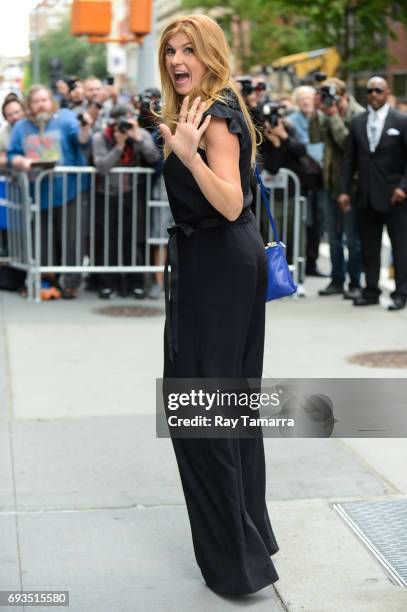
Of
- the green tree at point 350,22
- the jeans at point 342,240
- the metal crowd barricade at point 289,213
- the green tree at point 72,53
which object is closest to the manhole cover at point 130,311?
the metal crowd barricade at point 289,213

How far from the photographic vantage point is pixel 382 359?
8570 millimetres

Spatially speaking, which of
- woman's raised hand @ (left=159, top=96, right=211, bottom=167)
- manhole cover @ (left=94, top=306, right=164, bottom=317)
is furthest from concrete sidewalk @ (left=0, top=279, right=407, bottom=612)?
woman's raised hand @ (left=159, top=96, right=211, bottom=167)

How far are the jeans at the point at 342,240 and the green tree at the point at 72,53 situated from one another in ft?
227

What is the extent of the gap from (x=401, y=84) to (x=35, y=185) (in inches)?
1102

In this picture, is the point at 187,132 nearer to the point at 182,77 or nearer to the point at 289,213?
the point at 182,77

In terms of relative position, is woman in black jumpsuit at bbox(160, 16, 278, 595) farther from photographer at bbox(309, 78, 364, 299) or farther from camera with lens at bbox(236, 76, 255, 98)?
photographer at bbox(309, 78, 364, 299)

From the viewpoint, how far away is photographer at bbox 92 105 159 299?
440 inches

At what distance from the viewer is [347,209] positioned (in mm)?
10930

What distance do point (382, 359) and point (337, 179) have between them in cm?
339

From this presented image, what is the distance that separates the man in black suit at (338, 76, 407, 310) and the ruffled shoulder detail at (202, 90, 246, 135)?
→ 22.1 ft

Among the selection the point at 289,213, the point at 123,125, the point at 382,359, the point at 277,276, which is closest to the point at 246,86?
the point at 123,125

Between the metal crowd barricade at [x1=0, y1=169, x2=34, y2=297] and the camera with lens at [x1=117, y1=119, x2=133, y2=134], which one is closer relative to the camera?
the camera with lens at [x1=117, y1=119, x2=133, y2=134]

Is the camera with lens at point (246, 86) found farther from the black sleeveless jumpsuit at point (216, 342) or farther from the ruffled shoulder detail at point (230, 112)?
the ruffled shoulder detail at point (230, 112)

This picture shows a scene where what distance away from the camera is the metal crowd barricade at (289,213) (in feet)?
38.3
